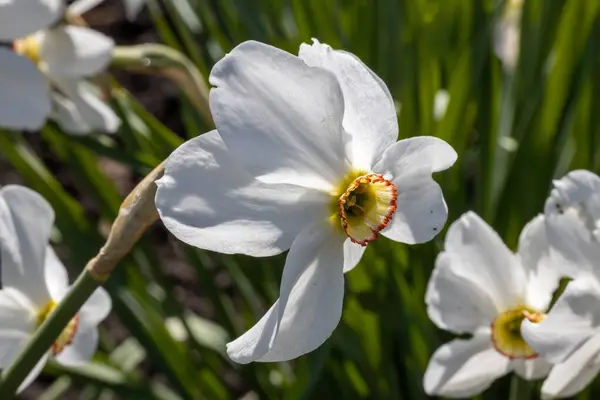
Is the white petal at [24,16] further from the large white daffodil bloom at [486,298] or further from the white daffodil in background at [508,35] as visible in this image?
the white daffodil in background at [508,35]

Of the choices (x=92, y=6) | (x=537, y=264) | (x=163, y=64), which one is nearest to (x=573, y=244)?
(x=537, y=264)

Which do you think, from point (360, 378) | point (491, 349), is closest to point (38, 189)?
point (360, 378)

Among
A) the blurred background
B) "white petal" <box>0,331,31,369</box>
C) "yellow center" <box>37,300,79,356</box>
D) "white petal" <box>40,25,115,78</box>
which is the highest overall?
"white petal" <box>40,25,115,78</box>

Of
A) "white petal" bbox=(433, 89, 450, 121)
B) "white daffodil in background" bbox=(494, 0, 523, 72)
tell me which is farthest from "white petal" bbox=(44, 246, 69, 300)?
"white daffodil in background" bbox=(494, 0, 523, 72)

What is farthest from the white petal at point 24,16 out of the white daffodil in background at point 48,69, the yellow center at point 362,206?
the yellow center at point 362,206

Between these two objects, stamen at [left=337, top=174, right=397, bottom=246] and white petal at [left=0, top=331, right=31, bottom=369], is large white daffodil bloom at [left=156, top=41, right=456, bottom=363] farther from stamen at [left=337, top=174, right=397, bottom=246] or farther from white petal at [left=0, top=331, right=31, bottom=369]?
white petal at [left=0, top=331, right=31, bottom=369]

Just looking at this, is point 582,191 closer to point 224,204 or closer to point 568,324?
point 568,324

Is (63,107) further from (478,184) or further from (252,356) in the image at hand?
(252,356)
